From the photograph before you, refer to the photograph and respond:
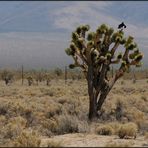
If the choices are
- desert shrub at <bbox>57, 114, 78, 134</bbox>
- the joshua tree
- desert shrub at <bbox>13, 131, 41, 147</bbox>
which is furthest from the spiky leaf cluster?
desert shrub at <bbox>13, 131, 41, 147</bbox>

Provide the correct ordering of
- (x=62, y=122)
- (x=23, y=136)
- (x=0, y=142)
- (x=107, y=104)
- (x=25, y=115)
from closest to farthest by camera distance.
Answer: (x=23, y=136), (x=0, y=142), (x=62, y=122), (x=25, y=115), (x=107, y=104)

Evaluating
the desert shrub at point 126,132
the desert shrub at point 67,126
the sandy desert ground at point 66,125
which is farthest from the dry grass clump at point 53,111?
the desert shrub at point 126,132

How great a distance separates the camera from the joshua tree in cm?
2423

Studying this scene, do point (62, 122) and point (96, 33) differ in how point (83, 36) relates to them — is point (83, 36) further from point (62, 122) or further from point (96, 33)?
point (62, 122)

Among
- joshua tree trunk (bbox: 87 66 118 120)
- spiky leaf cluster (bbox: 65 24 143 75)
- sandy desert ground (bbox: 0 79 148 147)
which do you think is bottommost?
sandy desert ground (bbox: 0 79 148 147)

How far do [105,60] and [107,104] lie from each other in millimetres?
5349

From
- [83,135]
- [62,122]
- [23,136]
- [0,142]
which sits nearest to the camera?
[23,136]

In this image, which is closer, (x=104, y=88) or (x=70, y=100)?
(x=104, y=88)

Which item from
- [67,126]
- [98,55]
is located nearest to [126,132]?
[67,126]

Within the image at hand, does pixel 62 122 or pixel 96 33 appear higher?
pixel 96 33

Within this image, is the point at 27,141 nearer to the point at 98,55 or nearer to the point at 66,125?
the point at 66,125

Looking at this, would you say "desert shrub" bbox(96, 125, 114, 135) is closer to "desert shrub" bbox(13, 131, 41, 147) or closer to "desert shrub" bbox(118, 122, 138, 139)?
"desert shrub" bbox(118, 122, 138, 139)

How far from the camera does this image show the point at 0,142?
52.9 ft

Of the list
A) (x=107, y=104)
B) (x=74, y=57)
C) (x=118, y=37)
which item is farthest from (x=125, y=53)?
(x=107, y=104)
